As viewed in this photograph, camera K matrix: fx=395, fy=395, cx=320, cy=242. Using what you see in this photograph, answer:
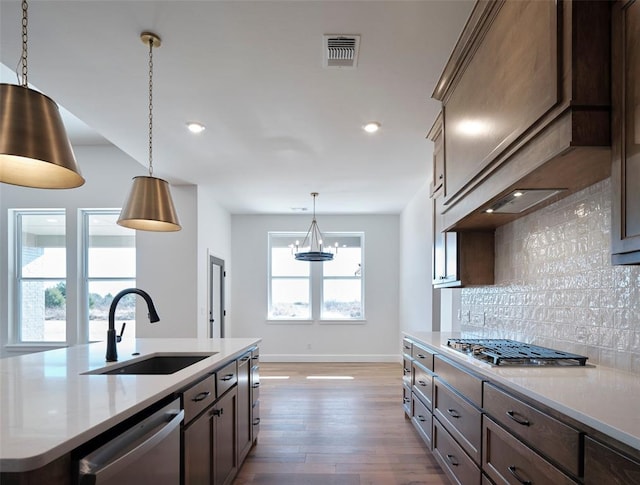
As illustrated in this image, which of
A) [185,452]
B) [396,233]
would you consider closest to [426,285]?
[396,233]

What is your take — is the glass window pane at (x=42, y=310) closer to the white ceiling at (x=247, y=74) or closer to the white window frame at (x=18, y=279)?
the white window frame at (x=18, y=279)

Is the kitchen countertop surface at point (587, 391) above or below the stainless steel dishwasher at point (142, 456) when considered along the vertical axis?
above

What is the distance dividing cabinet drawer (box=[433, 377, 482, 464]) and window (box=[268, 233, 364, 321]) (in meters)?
4.98

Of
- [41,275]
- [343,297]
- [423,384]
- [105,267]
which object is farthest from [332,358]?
[41,275]

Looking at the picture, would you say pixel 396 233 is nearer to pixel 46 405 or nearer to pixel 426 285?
pixel 426 285

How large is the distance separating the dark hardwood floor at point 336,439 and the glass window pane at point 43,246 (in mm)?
3697

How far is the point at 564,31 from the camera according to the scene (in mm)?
1371

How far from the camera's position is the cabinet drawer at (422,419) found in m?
3.10

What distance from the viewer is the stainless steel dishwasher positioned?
1.12 m

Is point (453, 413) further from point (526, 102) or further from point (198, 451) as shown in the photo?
point (526, 102)

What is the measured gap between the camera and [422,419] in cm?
331

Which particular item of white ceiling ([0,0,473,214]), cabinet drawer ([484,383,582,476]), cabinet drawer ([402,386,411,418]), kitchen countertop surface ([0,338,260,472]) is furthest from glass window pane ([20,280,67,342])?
cabinet drawer ([484,383,582,476])

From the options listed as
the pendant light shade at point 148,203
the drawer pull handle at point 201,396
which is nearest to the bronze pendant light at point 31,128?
the pendant light shade at point 148,203

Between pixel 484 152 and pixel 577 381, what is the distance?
114 centimetres
